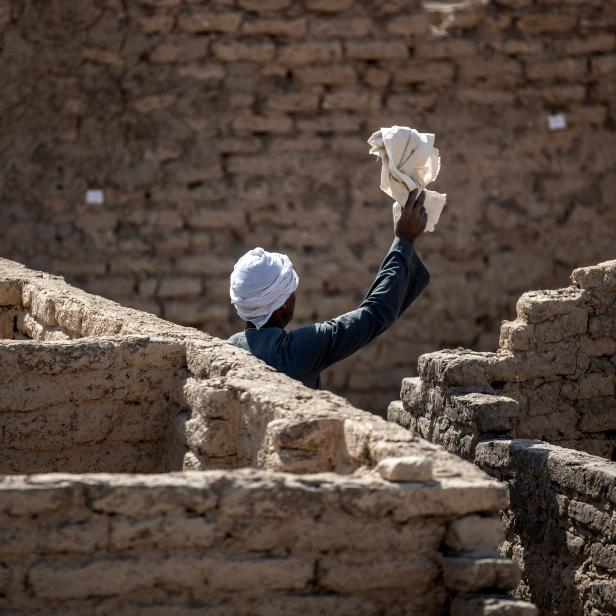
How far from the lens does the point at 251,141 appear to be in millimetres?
10477

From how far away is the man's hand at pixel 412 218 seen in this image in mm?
5043

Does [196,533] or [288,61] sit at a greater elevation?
[288,61]

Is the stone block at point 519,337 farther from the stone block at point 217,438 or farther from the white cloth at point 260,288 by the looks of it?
the stone block at point 217,438

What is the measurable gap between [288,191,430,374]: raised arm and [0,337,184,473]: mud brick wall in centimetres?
47

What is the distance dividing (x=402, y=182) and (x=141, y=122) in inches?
224

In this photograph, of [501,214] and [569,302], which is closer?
[569,302]

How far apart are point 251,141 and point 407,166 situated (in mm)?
5468

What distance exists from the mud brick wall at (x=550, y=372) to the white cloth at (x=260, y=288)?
1204 mm

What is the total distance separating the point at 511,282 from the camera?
10812mm

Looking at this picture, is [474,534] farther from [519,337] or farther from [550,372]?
[550,372]

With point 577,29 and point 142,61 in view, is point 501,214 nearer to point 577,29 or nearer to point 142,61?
point 577,29

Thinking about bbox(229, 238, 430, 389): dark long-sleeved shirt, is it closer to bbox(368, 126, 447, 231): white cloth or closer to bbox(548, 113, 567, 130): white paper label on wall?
bbox(368, 126, 447, 231): white cloth

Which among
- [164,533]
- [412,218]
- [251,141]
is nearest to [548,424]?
[412,218]

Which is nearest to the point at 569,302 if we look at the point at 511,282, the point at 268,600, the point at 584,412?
the point at 584,412
